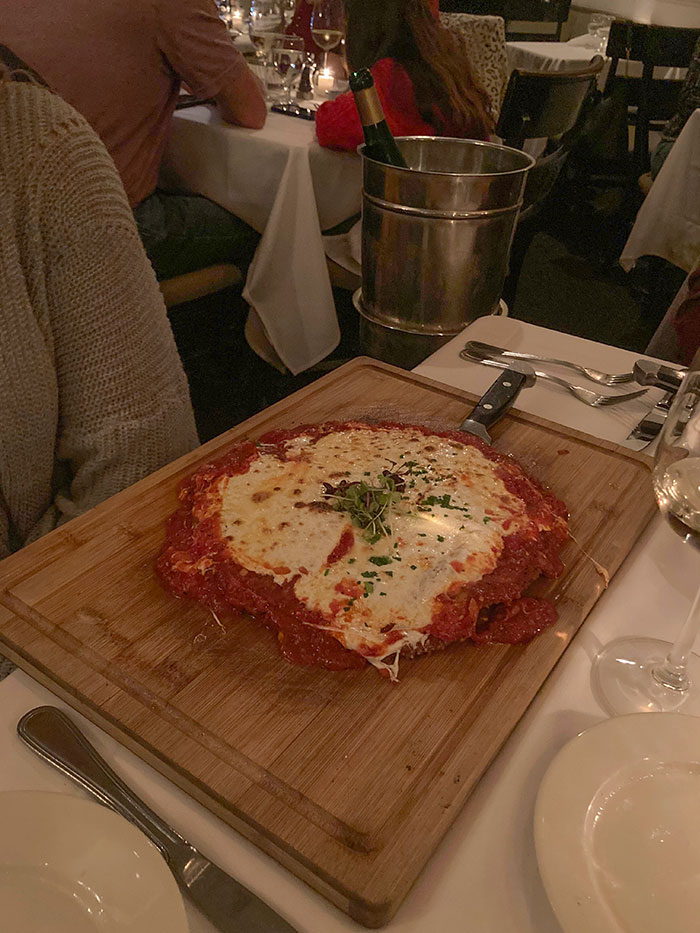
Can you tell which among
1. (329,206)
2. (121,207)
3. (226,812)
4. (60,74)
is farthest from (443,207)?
(226,812)

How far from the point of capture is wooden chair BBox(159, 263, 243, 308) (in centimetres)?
282

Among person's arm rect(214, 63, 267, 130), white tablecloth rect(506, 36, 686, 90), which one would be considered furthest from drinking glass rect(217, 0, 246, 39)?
white tablecloth rect(506, 36, 686, 90)

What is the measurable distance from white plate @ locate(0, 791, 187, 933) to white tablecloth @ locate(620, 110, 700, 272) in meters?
3.74

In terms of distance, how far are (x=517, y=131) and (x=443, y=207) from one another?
124cm

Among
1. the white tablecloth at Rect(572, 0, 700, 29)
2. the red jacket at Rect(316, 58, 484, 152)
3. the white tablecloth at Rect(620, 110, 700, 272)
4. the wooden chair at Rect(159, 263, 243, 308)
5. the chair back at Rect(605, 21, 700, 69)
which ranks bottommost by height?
the wooden chair at Rect(159, 263, 243, 308)

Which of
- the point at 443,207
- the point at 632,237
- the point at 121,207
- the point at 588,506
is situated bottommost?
the point at 632,237

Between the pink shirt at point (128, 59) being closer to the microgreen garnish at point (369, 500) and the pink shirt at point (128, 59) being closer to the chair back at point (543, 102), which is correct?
the chair back at point (543, 102)

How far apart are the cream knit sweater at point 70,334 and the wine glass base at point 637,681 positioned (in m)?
0.79

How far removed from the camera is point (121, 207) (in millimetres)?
1124

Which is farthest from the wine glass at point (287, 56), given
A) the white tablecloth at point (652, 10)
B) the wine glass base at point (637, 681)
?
the white tablecloth at point (652, 10)

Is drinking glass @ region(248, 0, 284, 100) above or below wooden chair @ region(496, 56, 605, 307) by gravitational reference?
above

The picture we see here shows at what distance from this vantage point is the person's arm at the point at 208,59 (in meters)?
2.35

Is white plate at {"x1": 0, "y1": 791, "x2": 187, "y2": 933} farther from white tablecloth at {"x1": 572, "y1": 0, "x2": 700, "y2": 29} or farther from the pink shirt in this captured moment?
white tablecloth at {"x1": 572, "y1": 0, "x2": 700, "y2": 29}

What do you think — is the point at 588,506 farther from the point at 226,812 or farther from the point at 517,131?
the point at 517,131
